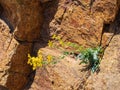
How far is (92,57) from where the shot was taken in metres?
5.80

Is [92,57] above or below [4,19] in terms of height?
below

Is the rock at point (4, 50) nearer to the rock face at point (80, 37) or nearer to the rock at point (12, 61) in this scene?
the rock at point (12, 61)

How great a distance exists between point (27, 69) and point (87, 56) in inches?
67.2

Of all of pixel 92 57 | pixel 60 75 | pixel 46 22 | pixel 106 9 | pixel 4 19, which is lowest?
pixel 60 75

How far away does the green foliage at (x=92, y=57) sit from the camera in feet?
18.7

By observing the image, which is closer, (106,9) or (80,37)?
(106,9)

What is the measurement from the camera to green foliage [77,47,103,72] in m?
5.69

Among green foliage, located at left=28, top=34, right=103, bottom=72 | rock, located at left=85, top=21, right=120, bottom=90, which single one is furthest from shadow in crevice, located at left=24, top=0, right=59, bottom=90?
rock, located at left=85, top=21, right=120, bottom=90

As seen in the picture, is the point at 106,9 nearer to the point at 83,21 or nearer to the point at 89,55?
the point at 83,21

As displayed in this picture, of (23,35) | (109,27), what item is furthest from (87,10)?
(23,35)

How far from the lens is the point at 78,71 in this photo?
594cm

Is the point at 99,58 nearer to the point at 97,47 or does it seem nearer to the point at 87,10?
the point at 97,47

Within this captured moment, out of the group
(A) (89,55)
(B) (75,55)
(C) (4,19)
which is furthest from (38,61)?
(C) (4,19)

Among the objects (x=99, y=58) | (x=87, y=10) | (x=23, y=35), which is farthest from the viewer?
(x=23, y=35)
